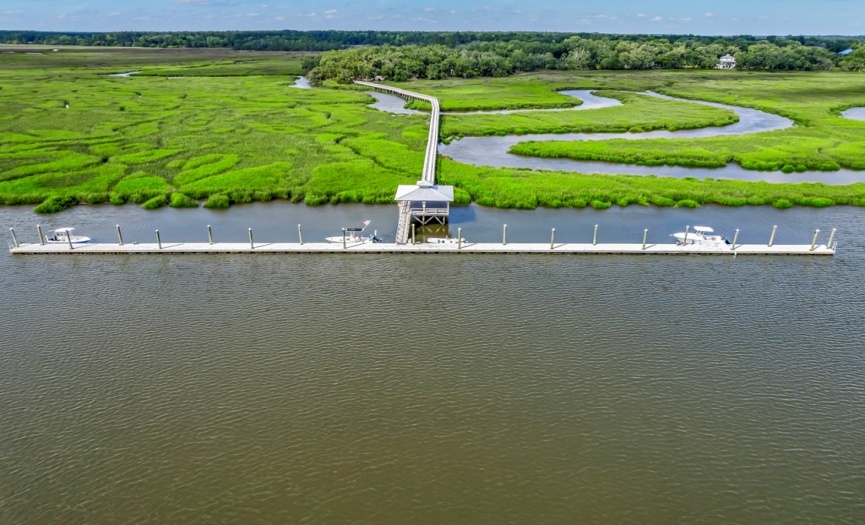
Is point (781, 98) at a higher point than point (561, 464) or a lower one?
higher

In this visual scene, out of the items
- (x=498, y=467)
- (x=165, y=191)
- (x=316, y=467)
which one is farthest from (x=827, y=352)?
(x=165, y=191)

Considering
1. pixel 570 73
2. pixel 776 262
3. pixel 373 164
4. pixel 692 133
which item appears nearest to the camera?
pixel 776 262

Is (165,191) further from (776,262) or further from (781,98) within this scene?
(781,98)

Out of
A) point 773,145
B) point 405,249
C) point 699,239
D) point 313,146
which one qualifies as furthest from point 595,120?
point 405,249

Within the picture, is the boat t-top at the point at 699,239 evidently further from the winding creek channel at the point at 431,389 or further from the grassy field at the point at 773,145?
the grassy field at the point at 773,145

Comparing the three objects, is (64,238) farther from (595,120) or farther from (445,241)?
(595,120)

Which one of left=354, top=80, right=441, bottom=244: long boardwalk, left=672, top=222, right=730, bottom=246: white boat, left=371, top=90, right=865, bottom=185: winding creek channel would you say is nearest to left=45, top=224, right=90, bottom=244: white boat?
left=354, top=80, right=441, bottom=244: long boardwalk

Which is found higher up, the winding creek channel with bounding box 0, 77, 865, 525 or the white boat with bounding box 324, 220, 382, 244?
the white boat with bounding box 324, 220, 382, 244

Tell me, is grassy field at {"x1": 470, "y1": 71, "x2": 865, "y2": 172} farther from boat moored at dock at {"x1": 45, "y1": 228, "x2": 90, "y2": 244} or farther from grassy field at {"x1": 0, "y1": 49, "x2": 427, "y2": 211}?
boat moored at dock at {"x1": 45, "y1": 228, "x2": 90, "y2": 244}
